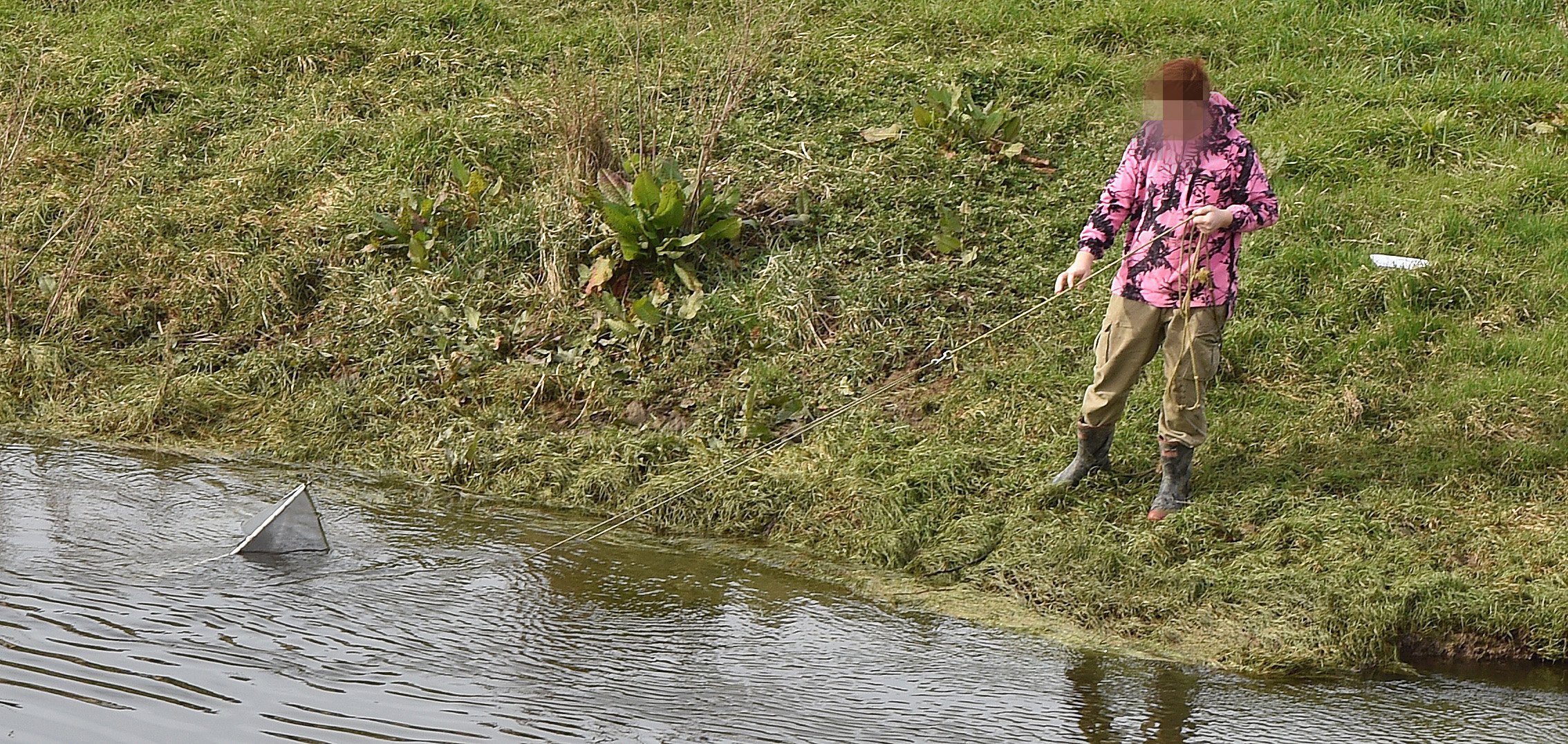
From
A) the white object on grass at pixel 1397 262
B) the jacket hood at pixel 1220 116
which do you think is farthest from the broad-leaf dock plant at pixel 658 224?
the white object on grass at pixel 1397 262

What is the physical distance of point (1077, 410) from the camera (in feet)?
18.6

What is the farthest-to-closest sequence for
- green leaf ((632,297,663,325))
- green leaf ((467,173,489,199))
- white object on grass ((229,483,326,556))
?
1. green leaf ((467,173,489,199))
2. green leaf ((632,297,663,325))
3. white object on grass ((229,483,326,556))

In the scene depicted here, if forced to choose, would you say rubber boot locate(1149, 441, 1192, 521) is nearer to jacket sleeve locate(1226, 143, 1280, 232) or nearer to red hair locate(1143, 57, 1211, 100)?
jacket sleeve locate(1226, 143, 1280, 232)

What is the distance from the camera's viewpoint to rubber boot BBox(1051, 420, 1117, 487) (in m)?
5.13

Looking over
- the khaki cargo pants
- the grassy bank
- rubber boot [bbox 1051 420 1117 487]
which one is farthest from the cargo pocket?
the grassy bank

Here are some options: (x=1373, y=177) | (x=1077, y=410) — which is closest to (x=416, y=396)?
(x=1077, y=410)

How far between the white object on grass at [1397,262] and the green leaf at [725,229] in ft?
8.45

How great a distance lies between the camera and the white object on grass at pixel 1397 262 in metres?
6.25

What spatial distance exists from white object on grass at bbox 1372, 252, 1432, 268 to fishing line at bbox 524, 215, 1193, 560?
1.35 metres

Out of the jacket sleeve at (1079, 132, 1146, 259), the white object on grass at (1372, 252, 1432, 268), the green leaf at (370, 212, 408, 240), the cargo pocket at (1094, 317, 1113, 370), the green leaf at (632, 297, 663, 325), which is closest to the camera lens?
the jacket sleeve at (1079, 132, 1146, 259)

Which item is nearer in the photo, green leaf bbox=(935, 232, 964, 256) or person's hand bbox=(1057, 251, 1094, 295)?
person's hand bbox=(1057, 251, 1094, 295)

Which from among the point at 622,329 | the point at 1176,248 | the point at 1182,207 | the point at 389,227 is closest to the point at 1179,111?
the point at 1182,207

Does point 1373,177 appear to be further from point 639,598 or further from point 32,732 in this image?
point 32,732

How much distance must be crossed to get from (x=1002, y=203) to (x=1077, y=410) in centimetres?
160
